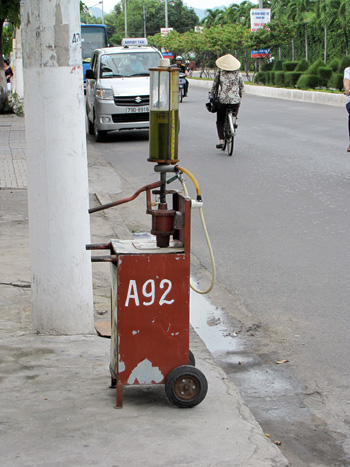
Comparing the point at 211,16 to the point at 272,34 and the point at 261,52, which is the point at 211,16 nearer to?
the point at 261,52

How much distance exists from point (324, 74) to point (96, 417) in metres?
31.1

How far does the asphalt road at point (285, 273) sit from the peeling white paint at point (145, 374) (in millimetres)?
625

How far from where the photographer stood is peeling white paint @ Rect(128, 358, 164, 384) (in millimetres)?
3867

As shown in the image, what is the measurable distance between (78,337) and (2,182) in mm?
6654

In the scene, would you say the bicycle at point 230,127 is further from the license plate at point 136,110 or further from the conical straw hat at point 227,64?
the license plate at point 136,110

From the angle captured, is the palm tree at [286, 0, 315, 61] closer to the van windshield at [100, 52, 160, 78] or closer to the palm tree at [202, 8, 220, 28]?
the palm tree at [202, 8, 220, 28]

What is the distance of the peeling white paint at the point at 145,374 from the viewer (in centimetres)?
387

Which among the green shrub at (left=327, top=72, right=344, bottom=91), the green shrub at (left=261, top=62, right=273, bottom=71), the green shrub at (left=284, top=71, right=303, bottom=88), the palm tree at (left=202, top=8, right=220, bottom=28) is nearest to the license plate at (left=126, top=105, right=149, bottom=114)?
the green shrub at (left=327, top=72, right=344, bottom=91)

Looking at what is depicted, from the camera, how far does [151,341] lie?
3.86 m

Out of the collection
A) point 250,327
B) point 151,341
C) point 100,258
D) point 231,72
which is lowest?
point 250,327

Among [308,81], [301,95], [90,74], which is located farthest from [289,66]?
[90,74]

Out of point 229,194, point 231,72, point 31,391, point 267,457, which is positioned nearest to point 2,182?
point 229,194

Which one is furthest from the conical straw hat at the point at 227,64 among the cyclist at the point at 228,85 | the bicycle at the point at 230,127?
the bicycle at the point at 230,127

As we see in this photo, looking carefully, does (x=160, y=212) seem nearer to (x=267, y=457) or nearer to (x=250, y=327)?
(x=267, y=457)
